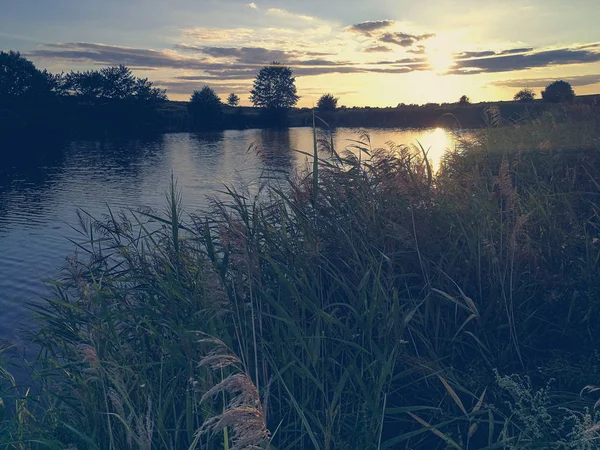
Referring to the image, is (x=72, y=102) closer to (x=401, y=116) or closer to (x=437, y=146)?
(x=401, y=116)

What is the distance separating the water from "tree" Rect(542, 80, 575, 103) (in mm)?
3813

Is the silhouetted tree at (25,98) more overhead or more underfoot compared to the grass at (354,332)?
more overhead

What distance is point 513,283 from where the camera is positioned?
3.76m

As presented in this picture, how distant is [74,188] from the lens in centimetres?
2183

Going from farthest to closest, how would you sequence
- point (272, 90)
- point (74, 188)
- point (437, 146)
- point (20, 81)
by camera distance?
point (272, 90)
point (20, 81)
point (437, 146)
point (74, 188)

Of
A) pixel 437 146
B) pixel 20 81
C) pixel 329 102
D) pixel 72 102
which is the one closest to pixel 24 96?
pixel 20 81

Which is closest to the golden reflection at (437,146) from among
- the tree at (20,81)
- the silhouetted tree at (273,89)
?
the tree at (20,81)

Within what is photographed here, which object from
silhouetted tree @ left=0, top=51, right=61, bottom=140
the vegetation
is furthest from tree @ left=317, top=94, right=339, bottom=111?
the vegetation

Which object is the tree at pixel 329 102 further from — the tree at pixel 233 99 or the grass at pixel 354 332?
the tree at pixel 233 99

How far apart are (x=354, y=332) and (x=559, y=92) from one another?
1695 centimetres

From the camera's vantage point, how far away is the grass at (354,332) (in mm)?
2951

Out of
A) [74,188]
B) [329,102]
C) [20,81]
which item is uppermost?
[20,81]

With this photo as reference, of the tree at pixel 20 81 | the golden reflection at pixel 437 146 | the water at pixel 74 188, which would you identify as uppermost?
the tree at pixel 20 81

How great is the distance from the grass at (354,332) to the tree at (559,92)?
45.1ft
